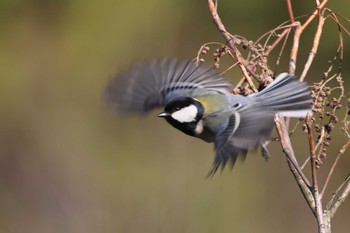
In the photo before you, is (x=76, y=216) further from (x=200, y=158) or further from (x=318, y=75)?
(x=318, y=75)

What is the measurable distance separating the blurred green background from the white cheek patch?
1115 mm

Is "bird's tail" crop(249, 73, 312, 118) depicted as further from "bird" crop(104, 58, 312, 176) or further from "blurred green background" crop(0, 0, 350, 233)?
"blurred green background" crop(0, 0, 350, 233)

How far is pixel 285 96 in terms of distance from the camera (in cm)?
212

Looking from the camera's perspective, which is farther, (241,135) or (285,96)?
(285,96)

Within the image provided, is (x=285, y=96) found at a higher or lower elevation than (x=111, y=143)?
higher

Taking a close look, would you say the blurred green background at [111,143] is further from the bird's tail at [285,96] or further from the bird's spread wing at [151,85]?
the bird's tail at [285,96]

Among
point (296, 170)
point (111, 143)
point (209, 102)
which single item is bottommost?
point (111, 143)

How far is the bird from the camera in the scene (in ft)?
6.41

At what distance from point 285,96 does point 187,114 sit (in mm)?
291

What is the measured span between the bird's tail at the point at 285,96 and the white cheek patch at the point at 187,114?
9.3 inches

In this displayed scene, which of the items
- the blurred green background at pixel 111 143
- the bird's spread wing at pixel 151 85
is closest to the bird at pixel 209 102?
the bird's spread wing at pixel 151 85

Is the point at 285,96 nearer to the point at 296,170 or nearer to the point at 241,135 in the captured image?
the point at 241,135

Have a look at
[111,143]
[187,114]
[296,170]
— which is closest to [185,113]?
[187,114]

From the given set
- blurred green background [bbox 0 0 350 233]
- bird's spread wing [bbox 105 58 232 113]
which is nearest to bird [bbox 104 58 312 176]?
bird's spread wing [bbox 105 58 232 113]
